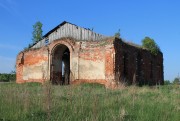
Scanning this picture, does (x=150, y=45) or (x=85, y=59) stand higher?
(x=150, y=45)

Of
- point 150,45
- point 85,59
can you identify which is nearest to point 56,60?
point 85,59

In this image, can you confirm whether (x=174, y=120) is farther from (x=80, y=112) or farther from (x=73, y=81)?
(x=73, y=81)

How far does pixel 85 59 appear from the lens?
75.9ft

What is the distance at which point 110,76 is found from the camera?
21.6 metres

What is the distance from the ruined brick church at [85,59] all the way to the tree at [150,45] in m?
0.55

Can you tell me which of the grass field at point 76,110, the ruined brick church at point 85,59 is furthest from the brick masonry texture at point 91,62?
the grass field at point 76,110

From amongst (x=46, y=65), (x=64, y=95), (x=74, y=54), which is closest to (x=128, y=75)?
(x=74, y=54)

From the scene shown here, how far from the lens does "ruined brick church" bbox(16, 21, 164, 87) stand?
2192cm

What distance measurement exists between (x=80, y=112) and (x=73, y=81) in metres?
16.4

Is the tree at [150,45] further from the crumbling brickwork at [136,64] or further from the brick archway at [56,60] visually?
the brick archway at [56,60]

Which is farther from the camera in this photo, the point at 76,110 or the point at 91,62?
the point at 91,62

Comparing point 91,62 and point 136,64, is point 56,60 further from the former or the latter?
point 136,64

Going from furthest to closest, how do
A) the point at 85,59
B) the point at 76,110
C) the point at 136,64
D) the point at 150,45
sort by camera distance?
the point at 150,45, the point at 136,64, the point at 85,59, the point at 76,110

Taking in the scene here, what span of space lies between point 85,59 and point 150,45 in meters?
9.37
